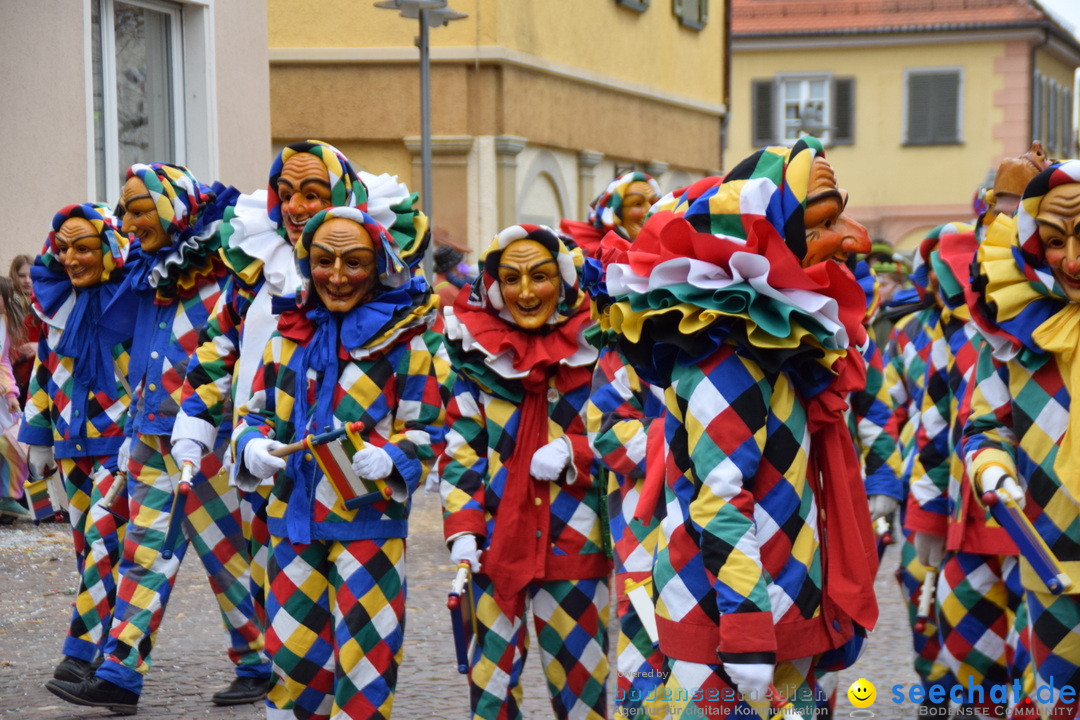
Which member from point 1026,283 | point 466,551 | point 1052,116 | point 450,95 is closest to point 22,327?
point 466,551

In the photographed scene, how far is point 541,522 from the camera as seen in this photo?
5621 mm

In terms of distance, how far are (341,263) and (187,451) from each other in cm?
109

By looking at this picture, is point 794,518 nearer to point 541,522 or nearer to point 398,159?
point 541,522

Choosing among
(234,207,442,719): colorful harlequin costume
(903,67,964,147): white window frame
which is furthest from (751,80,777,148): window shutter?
(234,207,442,719): colorful harlequin costume

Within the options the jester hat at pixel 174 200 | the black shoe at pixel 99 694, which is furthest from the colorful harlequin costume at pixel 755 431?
the jester hat at pixel 174 200

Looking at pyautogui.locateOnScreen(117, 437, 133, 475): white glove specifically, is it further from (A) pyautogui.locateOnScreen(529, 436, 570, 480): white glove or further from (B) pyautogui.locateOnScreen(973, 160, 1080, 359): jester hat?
(B) pyautogui.locateOnScreen(973, 160, 1080, 359): jester hat

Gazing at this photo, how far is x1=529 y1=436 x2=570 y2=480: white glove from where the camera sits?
555 centimetres

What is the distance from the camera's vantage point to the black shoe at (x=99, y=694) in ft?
21.4

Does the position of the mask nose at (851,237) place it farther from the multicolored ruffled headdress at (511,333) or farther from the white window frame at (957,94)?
the white window frame at (957,94)

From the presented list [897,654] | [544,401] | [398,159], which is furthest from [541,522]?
[398,159]

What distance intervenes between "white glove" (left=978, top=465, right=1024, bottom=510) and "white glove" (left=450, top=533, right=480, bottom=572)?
1741 millimetres

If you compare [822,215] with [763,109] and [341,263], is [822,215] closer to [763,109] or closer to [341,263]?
[341,263]

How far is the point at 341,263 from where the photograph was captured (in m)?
5.33

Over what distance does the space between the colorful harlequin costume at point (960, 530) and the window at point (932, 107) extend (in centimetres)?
3247
